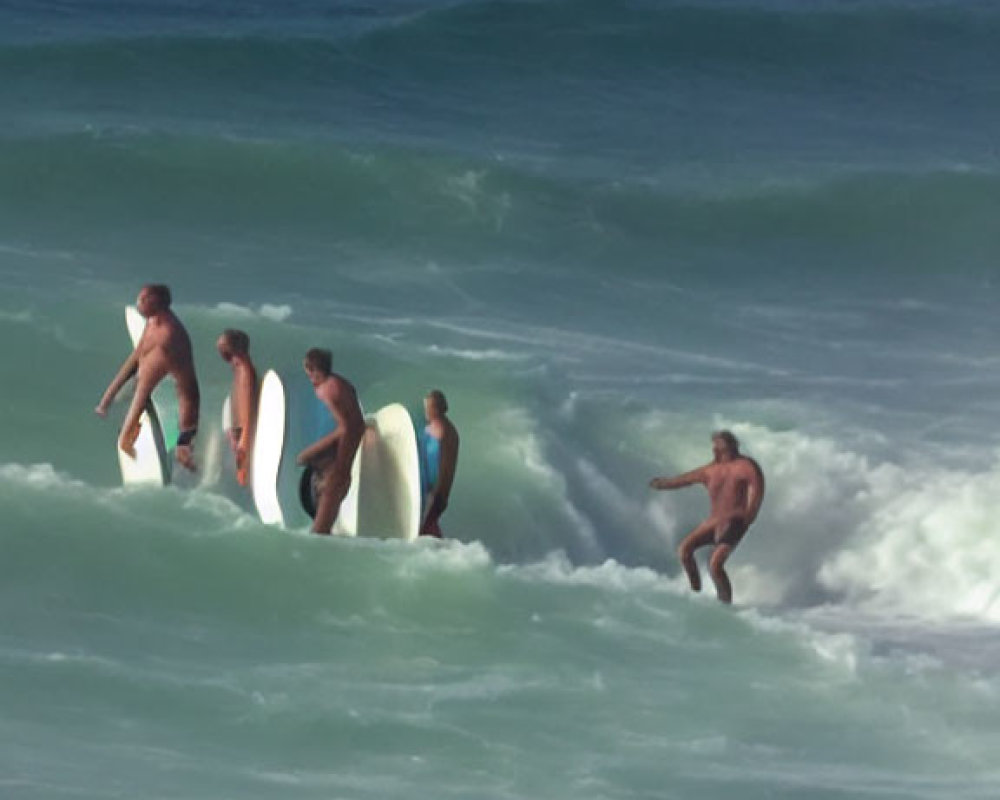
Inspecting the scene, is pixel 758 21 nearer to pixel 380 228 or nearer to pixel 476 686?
pixel 380 228

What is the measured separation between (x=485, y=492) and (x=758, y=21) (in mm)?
17264

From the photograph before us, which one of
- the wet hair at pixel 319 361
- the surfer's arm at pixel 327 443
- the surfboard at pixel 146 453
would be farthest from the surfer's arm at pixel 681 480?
the surfboard at pixel 146 453

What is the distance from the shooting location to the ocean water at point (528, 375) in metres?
13.1

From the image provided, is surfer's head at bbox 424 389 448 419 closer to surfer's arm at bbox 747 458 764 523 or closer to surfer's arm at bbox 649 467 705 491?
surfer's arm at bbox 649 467 705 491

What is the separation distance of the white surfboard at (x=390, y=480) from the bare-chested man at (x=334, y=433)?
19cm

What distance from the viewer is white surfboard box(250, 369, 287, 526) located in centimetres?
1468

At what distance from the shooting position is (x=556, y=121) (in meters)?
29.0

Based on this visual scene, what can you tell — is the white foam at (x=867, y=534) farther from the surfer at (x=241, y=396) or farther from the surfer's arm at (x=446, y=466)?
the surfer at (x=241, y=396)

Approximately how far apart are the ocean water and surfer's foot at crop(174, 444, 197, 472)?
26 centimetres

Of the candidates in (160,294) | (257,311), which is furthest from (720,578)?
(257,311)

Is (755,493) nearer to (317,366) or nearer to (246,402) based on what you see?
(317,366)

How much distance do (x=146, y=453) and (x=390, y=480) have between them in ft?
4.26

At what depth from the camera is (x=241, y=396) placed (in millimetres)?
14805

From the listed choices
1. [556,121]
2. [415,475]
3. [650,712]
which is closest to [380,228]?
[556,121]
